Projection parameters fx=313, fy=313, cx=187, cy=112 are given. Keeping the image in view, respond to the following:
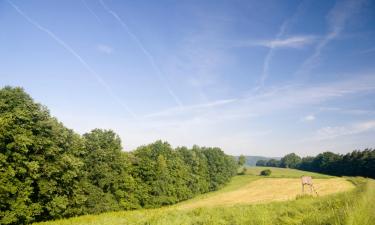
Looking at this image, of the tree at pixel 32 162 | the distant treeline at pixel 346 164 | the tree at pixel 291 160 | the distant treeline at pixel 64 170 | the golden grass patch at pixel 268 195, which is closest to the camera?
the tree at pixel 32 162

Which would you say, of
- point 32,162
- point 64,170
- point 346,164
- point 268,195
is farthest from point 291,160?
point 32,162

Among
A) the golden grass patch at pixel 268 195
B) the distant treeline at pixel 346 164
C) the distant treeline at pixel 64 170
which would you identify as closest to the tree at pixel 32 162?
the distant treeline at pixel 64 170

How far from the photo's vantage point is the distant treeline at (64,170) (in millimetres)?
33219

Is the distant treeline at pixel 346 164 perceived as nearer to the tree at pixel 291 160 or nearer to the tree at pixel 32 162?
the tree at pixel 291 160

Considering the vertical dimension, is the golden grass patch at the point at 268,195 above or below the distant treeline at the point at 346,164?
below

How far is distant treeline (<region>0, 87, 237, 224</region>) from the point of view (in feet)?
109

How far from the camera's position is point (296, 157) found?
193 m

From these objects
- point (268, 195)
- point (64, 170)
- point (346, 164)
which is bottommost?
point (268, 195)

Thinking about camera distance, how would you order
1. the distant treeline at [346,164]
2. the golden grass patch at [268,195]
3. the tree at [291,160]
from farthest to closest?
the tree at [291,160] → the distant treeline at [346,164] → the golden grass patch at [268,195]

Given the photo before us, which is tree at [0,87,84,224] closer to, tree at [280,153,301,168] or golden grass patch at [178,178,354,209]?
golden grass patch at [178,178,354,209]

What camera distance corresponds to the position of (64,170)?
131 ft

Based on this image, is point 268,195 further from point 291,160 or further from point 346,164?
point 291,160

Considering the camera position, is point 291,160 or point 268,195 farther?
point 291,160

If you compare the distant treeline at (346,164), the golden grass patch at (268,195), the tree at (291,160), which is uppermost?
the tree at (291,160)
